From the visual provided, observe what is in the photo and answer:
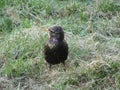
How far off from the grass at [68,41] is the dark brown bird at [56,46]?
183 mm

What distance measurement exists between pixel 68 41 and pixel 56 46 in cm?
65

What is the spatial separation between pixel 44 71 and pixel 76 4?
1516 mm

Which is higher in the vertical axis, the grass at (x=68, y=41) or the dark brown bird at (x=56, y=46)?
the dark brown bird at (x=56, y=46)

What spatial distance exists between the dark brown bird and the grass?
7.2 inches

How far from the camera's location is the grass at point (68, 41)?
170 inches

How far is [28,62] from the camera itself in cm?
455

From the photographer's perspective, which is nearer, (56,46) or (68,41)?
(56,46)

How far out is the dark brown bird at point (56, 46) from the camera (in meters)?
4.25

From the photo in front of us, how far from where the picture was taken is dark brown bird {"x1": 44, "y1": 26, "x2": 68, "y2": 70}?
14.0 feet

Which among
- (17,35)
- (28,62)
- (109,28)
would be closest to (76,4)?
(109,28)

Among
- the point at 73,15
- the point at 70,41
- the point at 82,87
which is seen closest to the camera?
the point at 82,87

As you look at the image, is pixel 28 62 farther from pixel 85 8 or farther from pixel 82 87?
pixel 85 8

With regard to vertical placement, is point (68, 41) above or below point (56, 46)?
below

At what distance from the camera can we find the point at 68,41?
4895 mm
